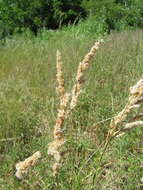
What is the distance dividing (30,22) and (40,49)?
969cm

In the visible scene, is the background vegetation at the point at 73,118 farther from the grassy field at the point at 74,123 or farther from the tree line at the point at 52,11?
the tree line at the point at 52,11

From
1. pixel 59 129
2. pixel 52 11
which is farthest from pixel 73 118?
pixel 52 11

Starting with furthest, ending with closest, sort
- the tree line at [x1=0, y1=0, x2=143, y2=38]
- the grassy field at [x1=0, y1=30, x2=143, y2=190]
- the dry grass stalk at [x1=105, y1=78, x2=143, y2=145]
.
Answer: the tree line at [x1=0, y1=0, x2=143, y2=38] < the grassy field at [x1=0, y1=30, x2=143, y2=190] < the dry grass stalk at [x1=105, y1=78, x2=143, y2=145]

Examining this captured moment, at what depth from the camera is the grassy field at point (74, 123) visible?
1.66 metres

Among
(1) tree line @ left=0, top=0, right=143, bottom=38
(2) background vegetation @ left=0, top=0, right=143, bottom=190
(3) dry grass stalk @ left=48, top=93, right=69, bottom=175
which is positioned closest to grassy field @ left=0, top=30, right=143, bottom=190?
(2) background vegetation @ left=0, top=0, right=143, bottom=190

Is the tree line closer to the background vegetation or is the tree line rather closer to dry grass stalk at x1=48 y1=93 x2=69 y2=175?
the background vegetation

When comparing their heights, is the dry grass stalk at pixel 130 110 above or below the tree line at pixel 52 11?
above

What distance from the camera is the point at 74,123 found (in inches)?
95.6

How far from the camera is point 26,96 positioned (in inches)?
111

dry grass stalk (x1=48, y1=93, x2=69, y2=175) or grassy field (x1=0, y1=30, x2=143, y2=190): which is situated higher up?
dry grass stalk (x1=48, y1=93, x2=69, y2=175)

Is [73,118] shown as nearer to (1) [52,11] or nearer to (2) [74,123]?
(2) [74,123]

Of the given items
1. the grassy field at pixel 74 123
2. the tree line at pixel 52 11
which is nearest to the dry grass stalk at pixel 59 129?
the grassy field at pixel 74 123

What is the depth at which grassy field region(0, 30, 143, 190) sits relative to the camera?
5.45 feet

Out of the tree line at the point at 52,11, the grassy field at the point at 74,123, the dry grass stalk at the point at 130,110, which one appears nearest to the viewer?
the dry grass stalk at the point at 130,110
